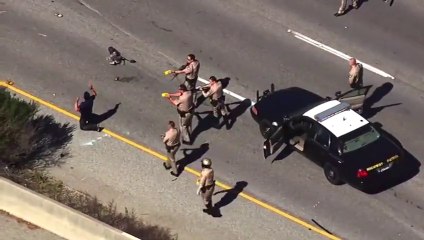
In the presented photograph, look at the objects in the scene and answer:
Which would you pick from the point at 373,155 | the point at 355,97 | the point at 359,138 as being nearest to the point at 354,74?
the point at 355,97

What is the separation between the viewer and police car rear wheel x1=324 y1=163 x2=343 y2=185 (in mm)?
21078

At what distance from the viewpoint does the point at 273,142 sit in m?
21.8

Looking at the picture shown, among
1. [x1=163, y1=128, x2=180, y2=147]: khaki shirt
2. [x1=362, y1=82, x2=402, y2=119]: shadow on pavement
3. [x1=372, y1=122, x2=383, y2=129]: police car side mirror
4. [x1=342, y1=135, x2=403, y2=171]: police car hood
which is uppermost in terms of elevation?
[x1=342, y1=135, x2=403, y2=171]: police car hood

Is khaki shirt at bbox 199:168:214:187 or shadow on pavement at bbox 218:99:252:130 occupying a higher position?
khaki shirt at bbox 199:168:214:187

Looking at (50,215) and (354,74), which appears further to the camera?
(354,74)

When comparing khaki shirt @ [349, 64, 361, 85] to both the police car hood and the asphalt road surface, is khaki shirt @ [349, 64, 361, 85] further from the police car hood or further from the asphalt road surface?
the police car hood

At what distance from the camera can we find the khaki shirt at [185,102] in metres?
21.4

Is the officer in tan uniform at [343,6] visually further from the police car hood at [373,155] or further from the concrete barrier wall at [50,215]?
the concrete barrier wall at [50,215]

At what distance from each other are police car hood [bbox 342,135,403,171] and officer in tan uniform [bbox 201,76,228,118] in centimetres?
403

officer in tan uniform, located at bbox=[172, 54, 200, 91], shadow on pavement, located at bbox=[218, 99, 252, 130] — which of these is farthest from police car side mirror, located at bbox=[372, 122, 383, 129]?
officer in tan uniform, located at bbox=[172, 54, 200, 91]

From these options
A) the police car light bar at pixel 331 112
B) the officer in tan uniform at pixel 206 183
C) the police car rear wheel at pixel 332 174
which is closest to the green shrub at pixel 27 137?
the officer in tan uniform at pixel 206 183

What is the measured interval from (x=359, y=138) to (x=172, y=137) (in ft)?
16.6

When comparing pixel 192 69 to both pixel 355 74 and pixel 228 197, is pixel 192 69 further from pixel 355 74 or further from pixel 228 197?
pixel 355 74

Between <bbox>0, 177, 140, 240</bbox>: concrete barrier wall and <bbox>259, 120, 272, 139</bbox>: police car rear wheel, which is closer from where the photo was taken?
<bbox>0, 177, 140, 240</bbox>: concrete barrier wall
